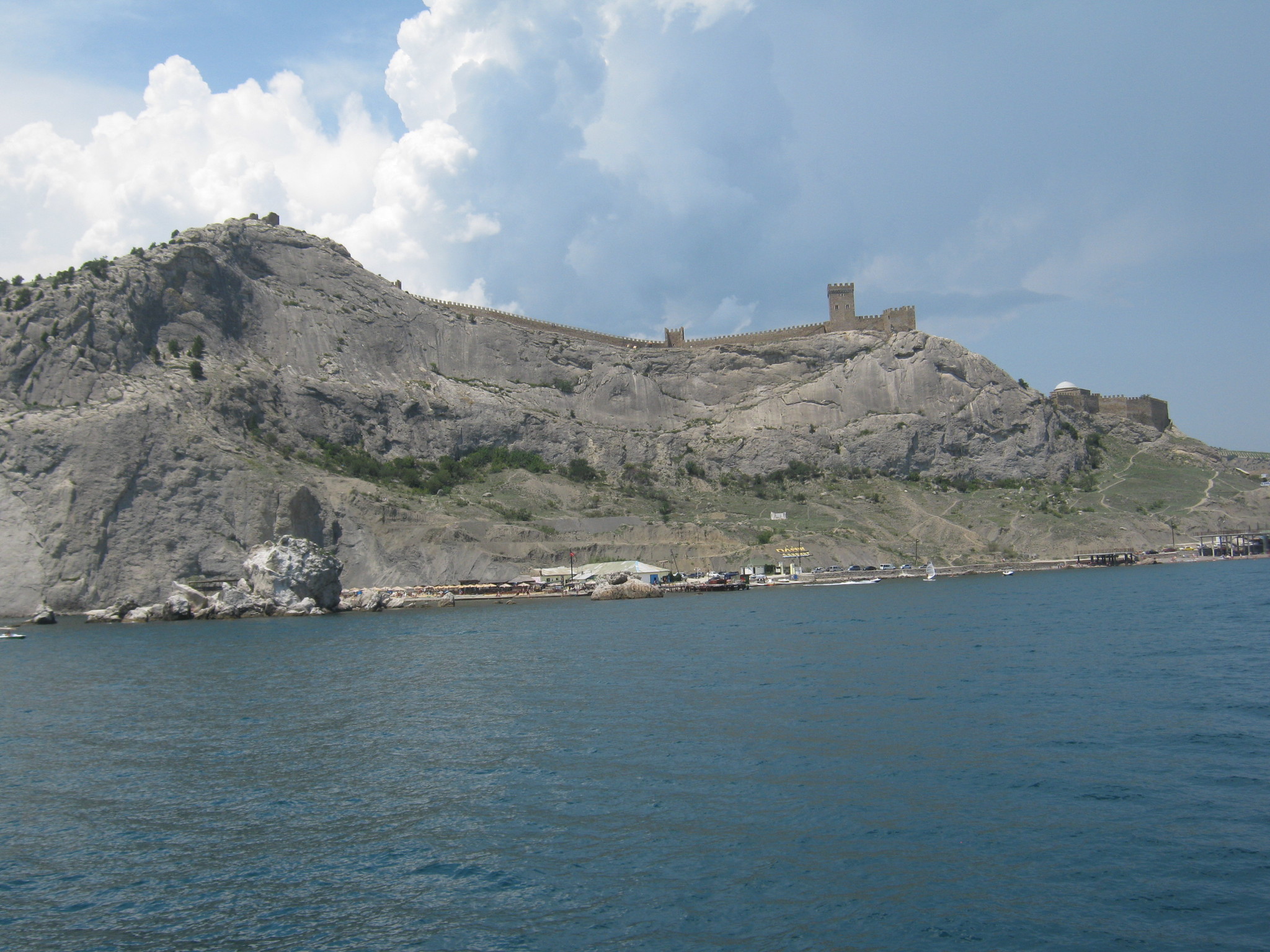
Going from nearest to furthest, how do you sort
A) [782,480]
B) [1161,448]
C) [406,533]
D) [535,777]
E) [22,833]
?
[22,833]
[535,777]
[406,533]
[782,480]
[1161,448]

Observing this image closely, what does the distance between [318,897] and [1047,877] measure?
1054 cm

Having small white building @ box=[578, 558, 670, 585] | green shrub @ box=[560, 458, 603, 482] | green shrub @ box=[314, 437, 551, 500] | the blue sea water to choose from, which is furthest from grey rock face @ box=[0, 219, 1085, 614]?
the blue sea water

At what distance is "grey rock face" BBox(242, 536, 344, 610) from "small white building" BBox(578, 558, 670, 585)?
2538cm

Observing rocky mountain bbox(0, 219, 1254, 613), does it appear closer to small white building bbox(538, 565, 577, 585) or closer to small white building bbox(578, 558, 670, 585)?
small white building bbox(538, 565, 577, 585)

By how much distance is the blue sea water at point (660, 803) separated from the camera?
13203 mm

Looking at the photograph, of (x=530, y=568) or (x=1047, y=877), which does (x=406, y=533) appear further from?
(x=1047, y=877)

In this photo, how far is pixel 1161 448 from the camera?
5418 inches

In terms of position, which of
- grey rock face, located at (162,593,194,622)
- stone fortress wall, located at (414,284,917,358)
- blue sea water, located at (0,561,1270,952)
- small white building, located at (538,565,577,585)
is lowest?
blue sea water, located at (0,561,1270,952)

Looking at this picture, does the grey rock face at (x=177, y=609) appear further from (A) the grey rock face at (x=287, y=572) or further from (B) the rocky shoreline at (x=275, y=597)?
(A) the grey rock face at (x=287, y=572)

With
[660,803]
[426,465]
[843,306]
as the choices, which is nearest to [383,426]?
[426,465]

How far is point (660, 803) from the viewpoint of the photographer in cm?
1844

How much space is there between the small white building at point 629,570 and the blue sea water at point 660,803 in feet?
171

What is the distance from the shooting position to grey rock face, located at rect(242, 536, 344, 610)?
7419cm

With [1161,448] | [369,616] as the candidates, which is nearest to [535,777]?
[369,616]
